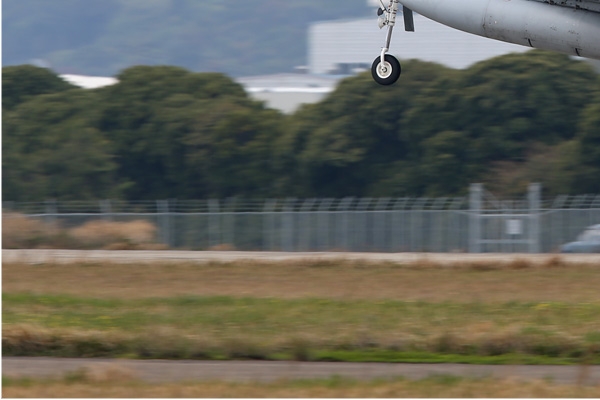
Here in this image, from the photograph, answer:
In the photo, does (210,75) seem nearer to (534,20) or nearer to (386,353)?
(534,20)

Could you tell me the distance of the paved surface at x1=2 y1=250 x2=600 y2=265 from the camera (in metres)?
41.8

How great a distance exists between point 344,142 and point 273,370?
5696 cm

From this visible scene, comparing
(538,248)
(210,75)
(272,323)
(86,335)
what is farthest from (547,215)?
(210,75)

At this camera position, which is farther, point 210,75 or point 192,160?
point 210,75

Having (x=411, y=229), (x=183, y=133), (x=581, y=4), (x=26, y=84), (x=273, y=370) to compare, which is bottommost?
(x=273, y=370)

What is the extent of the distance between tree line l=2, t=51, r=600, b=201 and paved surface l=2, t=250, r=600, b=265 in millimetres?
24392

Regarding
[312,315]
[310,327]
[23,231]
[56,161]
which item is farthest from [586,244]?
[56,161]

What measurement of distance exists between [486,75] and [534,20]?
51169mm

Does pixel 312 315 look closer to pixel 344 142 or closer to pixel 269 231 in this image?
pixel 269 231

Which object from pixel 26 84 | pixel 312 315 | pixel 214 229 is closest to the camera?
pixel 312 315

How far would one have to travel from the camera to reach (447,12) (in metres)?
26.1

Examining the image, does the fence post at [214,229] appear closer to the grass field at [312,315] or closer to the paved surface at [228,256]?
the paved surface at [228,256]

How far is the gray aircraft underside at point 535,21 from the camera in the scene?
2497cm

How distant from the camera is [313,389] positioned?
15188 millimetres
